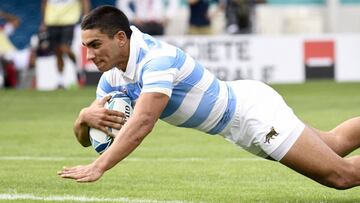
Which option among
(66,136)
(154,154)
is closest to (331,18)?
(66,136)

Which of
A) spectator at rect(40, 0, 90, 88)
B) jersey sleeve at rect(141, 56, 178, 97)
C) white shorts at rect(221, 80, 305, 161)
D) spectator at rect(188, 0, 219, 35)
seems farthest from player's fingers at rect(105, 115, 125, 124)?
spectator at rect(188, 0, 219, 35)

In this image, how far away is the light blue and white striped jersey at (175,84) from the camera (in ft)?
25.9

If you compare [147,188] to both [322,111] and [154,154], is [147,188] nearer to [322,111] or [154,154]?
[154,154]

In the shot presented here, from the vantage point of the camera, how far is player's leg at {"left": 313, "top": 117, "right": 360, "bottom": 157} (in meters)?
8.89

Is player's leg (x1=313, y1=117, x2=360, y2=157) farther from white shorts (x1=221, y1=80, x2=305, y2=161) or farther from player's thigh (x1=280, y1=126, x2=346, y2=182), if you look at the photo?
white shorts (x1=221, y1=80, x2=305, y2=161)

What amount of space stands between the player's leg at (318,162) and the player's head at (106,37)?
1462mm

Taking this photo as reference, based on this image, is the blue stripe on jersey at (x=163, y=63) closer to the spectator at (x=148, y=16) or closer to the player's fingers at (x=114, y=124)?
the player's fingers at (x=114, y=124)

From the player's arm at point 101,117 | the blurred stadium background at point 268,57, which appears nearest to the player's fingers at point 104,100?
the player's arm at point 101,117

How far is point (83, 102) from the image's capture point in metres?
21.6

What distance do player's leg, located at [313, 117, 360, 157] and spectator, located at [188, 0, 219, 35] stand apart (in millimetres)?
18983

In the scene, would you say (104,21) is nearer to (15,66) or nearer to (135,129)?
(135,129)

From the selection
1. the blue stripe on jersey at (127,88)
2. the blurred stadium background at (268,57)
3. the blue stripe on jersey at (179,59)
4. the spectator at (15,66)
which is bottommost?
the spectator at (15,66)

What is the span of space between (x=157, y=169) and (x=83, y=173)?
3706 mm

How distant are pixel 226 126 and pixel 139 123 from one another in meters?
0.95
